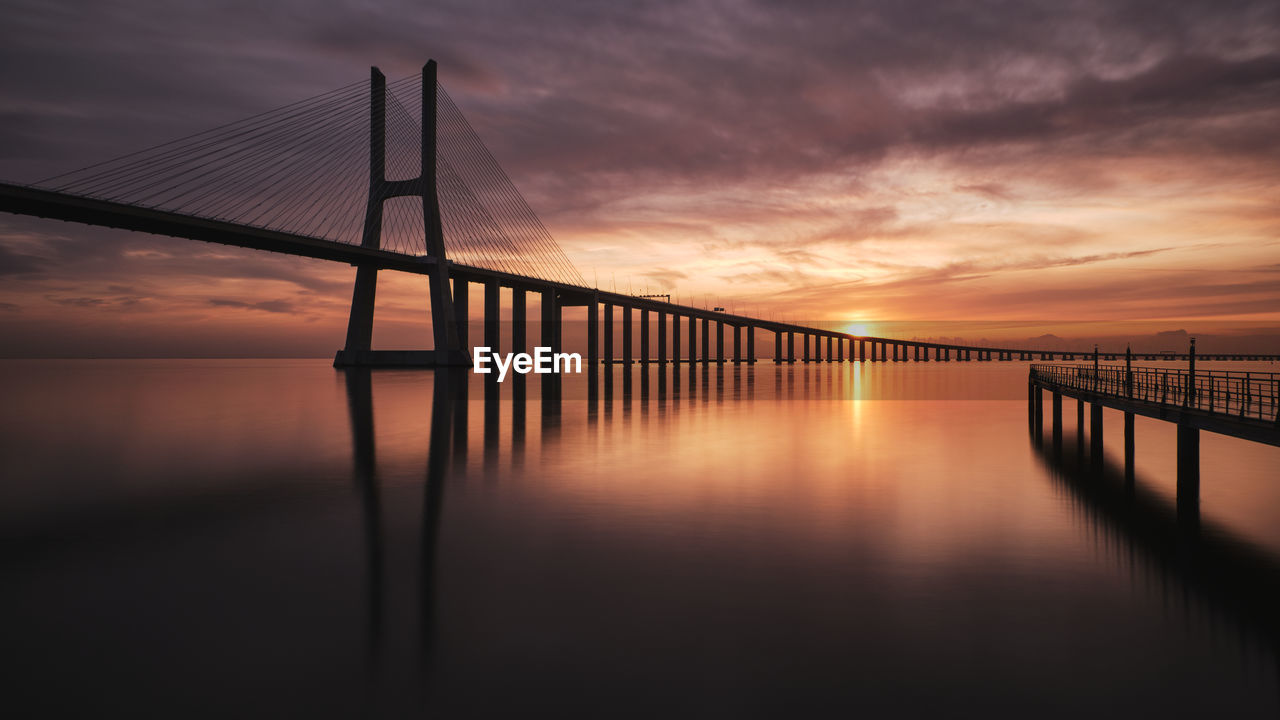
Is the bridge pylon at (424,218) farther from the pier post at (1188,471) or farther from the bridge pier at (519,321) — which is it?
the pier post at (1188,471)

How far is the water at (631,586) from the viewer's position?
6.52m

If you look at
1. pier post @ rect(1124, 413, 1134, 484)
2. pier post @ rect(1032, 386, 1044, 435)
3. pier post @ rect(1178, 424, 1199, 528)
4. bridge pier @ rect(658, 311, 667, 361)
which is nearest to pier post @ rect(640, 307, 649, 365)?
bridge pier @ rect(658, 311, 667, 361)

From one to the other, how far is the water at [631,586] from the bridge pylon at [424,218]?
47.0 meters

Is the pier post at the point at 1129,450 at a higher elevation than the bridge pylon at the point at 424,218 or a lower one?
lower

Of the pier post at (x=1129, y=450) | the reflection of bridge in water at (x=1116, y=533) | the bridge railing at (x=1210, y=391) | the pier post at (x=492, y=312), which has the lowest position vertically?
the reflection of bridge in water at (x=1116, y=533)

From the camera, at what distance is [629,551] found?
1137cm

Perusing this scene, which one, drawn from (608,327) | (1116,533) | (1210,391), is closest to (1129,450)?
(1210,391)

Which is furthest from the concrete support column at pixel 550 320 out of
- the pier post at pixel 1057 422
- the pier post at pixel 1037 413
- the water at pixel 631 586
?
the water at pixel 631 586

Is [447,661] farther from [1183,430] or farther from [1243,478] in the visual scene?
[1243,478]

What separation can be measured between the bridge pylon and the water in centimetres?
4697

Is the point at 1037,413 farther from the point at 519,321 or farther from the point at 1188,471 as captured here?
the point at 519,321

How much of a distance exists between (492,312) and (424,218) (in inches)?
527

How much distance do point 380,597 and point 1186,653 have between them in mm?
8803

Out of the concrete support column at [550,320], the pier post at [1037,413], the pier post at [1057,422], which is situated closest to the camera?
the pier post at [1057,422]
